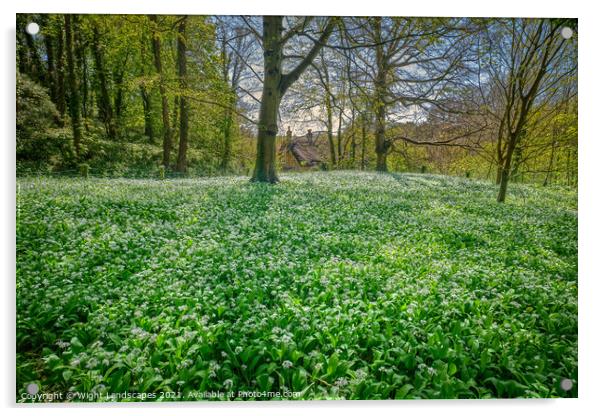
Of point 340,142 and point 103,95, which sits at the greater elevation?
point 103,95

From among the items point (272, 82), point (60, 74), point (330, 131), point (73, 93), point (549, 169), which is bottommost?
point (549, 169)

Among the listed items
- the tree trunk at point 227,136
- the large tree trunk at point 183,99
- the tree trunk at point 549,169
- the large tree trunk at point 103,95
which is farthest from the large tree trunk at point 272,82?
the tree trunk at point 549,169

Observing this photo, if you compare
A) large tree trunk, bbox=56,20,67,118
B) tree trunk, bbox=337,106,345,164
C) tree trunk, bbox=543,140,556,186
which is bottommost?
tree trunk, bbox=543,140,556,186

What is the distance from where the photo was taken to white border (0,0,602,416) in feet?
10.00

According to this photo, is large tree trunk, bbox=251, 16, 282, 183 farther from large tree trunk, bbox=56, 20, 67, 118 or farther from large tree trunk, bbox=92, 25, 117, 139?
large tree trunk, bbox=56, 20, 67, 118

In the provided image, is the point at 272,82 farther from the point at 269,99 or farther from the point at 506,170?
the point at 506,170

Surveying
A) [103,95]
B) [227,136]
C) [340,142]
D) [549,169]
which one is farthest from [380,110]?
[103,95]

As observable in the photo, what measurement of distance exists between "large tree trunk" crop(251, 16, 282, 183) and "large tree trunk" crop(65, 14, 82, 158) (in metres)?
2.14

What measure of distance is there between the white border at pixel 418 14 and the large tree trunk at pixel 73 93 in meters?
0.24

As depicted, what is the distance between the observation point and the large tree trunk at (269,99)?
4.33m

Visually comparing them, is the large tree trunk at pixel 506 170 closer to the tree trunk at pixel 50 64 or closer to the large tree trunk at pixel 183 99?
the large tree trunk at pixel 183 99

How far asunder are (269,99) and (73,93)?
2.30m

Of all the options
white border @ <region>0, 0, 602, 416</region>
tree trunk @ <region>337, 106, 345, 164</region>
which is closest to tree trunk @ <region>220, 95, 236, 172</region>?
white border @ <region>0, 0, 602, 416</region>

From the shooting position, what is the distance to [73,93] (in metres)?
4.15
